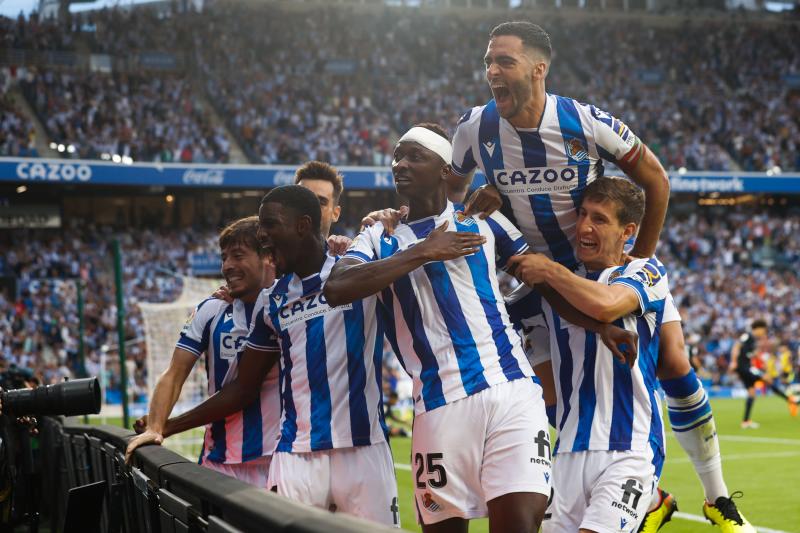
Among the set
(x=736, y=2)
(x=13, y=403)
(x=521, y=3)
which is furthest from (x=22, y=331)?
(x=736, y=2)

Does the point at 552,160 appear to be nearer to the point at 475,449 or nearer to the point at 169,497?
the point at 475,449

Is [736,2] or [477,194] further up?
[736,2]

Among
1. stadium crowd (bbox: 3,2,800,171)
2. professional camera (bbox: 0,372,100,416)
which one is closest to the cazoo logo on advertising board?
stadium crowd (bbox: 3,2,800,171)

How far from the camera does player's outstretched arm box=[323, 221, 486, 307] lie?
3580 mm

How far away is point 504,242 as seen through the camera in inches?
159

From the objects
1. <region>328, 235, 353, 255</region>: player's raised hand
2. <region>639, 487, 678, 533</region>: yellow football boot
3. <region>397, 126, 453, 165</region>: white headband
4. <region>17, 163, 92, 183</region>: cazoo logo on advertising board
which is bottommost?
<region>639, 487, 678, 533</region>: yellow football boot

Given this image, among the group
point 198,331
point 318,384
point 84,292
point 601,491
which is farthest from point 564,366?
point 84,292

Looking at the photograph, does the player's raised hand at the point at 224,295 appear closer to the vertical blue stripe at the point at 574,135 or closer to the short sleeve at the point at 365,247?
the short sleeve at the point at 365,247

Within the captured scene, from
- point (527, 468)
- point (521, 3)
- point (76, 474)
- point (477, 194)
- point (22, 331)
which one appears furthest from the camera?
point (521, 3)

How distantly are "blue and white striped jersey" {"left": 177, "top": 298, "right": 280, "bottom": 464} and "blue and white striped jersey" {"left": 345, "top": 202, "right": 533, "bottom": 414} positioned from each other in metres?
1.01

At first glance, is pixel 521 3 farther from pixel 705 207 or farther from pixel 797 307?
pixel 797 307

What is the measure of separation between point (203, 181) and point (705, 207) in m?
19.3

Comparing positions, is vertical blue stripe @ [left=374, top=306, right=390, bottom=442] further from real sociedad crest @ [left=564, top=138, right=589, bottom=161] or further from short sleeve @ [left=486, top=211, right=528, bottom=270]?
real sociedad crest @ [left=564, top=138, right=589, bottom=161]

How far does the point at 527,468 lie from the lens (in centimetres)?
359
